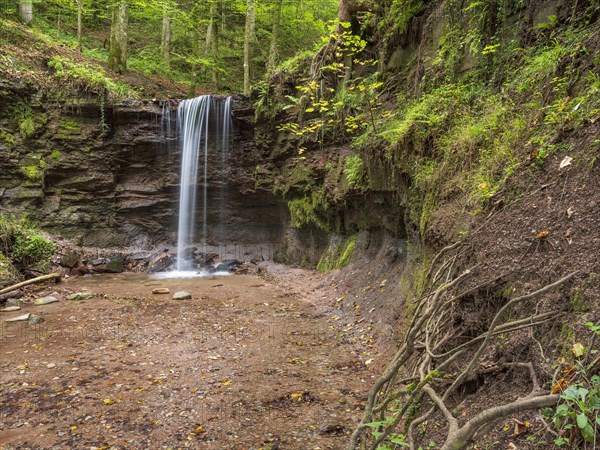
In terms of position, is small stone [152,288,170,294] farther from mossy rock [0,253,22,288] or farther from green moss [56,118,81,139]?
green moss [56,118,81,139]

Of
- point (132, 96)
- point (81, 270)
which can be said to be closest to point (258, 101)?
point (132, 96)

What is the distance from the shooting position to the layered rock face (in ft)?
43.7

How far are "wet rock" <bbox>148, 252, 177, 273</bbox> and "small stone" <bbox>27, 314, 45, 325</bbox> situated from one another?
652cm

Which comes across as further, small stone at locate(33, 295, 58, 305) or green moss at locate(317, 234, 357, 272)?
green moss at locate(317, 234, 357, 272)

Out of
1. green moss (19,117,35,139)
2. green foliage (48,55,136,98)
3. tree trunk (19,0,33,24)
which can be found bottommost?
green moss (19,117,35,139)

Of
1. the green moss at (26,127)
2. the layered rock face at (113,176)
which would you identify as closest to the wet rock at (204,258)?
the layered rock face at (113,176)

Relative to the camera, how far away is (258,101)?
1348 centimetres

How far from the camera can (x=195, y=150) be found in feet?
49.7

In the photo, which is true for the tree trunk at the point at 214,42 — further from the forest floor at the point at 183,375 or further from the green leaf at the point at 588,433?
the green leaf at the point at 588,433

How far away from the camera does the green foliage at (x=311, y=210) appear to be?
11250 millimetres

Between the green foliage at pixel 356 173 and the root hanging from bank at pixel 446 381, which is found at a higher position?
the green foliage at pixel 356 173

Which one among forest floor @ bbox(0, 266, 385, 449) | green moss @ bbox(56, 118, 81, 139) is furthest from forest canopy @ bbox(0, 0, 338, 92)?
forest floor @ bbox(0, 266, 385, 449)

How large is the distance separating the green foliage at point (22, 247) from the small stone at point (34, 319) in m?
3.82

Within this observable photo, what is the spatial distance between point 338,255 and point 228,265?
5072 millimetres
